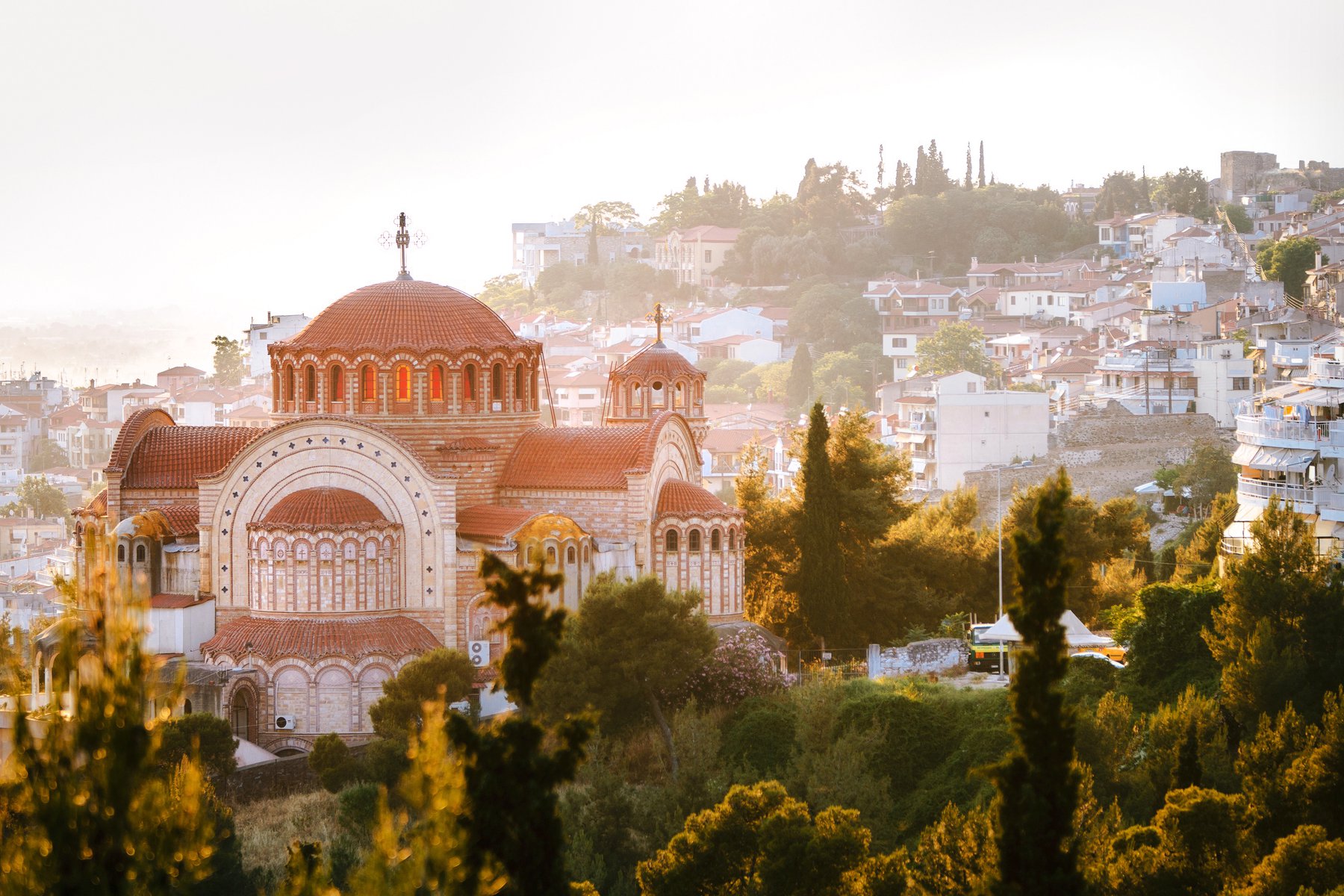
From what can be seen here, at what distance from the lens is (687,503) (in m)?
35.0

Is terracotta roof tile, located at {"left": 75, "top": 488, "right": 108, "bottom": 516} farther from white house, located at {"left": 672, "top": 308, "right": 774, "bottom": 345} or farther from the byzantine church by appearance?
white house, located at {"left": 672, "top": 308, "right": 774, "bottom": 345}

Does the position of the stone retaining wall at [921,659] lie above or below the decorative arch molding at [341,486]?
below

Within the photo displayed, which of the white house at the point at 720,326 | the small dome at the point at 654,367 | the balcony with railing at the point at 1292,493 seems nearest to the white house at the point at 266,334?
the white house at the point at 720,326

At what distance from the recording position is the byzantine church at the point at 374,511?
106 ft

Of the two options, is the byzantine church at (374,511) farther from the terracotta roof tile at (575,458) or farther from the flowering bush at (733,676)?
the flowering bush at (733,676)

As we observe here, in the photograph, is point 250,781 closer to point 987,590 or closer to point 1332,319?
point 987,590

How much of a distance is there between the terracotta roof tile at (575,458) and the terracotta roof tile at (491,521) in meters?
0.90

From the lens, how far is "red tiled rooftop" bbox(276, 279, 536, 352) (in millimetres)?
35000

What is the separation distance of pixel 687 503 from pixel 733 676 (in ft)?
13.8

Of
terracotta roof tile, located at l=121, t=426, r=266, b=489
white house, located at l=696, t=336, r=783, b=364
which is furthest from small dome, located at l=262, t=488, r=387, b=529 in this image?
white house, located at l=696, t=336, r=783, b=364

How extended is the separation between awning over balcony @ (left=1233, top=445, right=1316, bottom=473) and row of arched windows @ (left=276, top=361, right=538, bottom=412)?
13.1 metres

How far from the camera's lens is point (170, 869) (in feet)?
52.5

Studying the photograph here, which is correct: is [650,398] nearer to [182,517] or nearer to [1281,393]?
[182,517]

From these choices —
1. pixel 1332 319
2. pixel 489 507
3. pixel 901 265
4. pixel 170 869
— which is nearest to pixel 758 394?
pixel 901 265
